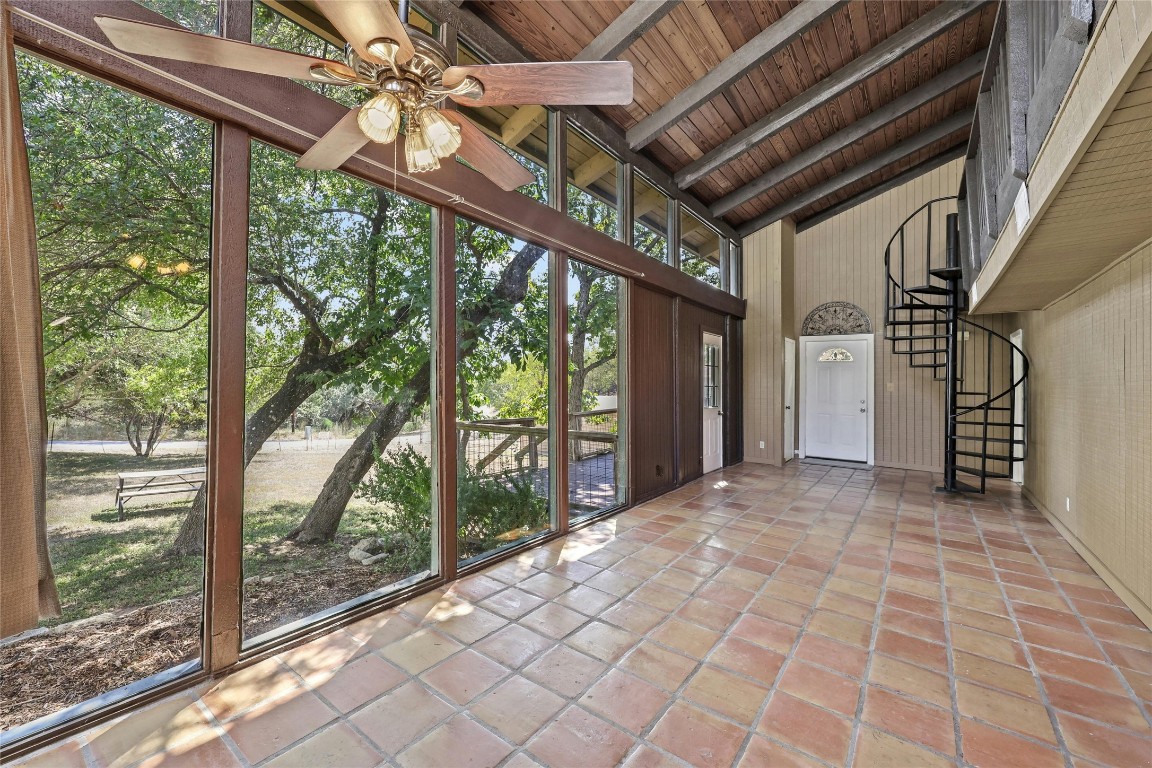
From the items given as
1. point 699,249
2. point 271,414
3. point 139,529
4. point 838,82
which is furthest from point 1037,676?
point 699,249

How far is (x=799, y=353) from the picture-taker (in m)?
7.31

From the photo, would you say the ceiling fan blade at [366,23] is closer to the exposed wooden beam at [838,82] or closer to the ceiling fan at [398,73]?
the ceiling fan at [398,73]

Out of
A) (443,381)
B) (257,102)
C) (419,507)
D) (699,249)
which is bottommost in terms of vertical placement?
(419,507)

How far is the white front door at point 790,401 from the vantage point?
6977 millimetres

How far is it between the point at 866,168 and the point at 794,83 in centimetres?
238

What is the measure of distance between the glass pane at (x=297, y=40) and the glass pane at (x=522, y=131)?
35.9 inches

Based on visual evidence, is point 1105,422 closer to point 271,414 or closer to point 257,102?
point 271,414

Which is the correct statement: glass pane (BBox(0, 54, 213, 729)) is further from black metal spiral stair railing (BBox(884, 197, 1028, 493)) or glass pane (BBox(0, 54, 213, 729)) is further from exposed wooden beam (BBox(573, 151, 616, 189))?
black metal spiral stair railing (BBox(884, 197, 1028, 493))

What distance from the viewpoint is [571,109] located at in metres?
3.82

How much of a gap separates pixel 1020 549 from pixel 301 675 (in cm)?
469

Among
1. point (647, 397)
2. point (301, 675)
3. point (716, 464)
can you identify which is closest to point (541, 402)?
point (647, 397)

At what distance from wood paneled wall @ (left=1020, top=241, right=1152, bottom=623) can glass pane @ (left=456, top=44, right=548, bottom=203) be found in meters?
3.66

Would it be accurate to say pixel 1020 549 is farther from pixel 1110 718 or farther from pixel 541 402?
pixel 541 402

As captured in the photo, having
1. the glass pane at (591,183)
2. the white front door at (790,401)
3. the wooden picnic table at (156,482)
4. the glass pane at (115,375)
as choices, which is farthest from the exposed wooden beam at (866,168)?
the wooden picnic table at (156,482)
